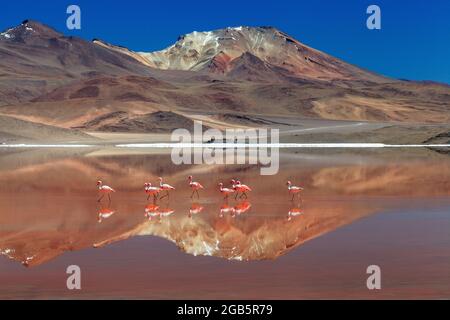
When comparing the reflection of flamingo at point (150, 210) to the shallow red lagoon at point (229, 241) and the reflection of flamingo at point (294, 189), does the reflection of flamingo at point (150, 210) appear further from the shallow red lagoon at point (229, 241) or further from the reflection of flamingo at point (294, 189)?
the reflection of flamingo at point (294, 189)

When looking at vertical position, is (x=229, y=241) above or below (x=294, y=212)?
below

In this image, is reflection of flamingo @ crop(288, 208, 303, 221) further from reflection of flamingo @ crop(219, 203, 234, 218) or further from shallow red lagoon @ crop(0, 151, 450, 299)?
reflection of flamingo @ crop(219, 203, 234, 218)

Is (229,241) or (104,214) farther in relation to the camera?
(104,214)

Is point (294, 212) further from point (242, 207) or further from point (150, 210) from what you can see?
point (150, 210)

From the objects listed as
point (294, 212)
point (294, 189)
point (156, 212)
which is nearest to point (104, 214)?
point (156, 212)

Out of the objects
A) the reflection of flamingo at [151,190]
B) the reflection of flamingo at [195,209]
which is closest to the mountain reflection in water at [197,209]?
the reflection of flamingo at [195,209]
